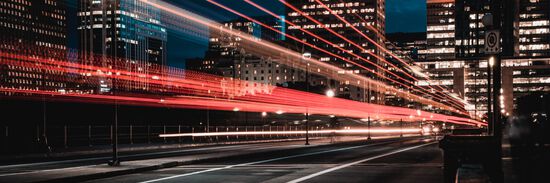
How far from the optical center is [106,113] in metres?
64.8

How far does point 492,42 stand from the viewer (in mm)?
16062

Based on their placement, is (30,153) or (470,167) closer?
(470,167)

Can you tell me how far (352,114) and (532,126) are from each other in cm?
5423

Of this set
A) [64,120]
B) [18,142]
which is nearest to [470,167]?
[18,142]

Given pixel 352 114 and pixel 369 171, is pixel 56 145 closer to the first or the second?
pixel 369 171

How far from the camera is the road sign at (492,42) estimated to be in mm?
15922

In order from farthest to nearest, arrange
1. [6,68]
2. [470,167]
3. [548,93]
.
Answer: [6,68], [548,93], [470,167]

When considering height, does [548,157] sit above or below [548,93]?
below

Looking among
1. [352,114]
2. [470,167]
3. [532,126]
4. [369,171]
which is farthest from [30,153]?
[352,114]

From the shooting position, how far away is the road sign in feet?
52.2

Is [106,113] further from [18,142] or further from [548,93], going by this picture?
[548,93]

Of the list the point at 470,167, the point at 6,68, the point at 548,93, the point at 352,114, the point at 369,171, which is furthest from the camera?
the point at 6,68

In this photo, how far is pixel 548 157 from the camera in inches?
1006

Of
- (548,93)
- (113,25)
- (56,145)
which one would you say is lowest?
(56,145)
